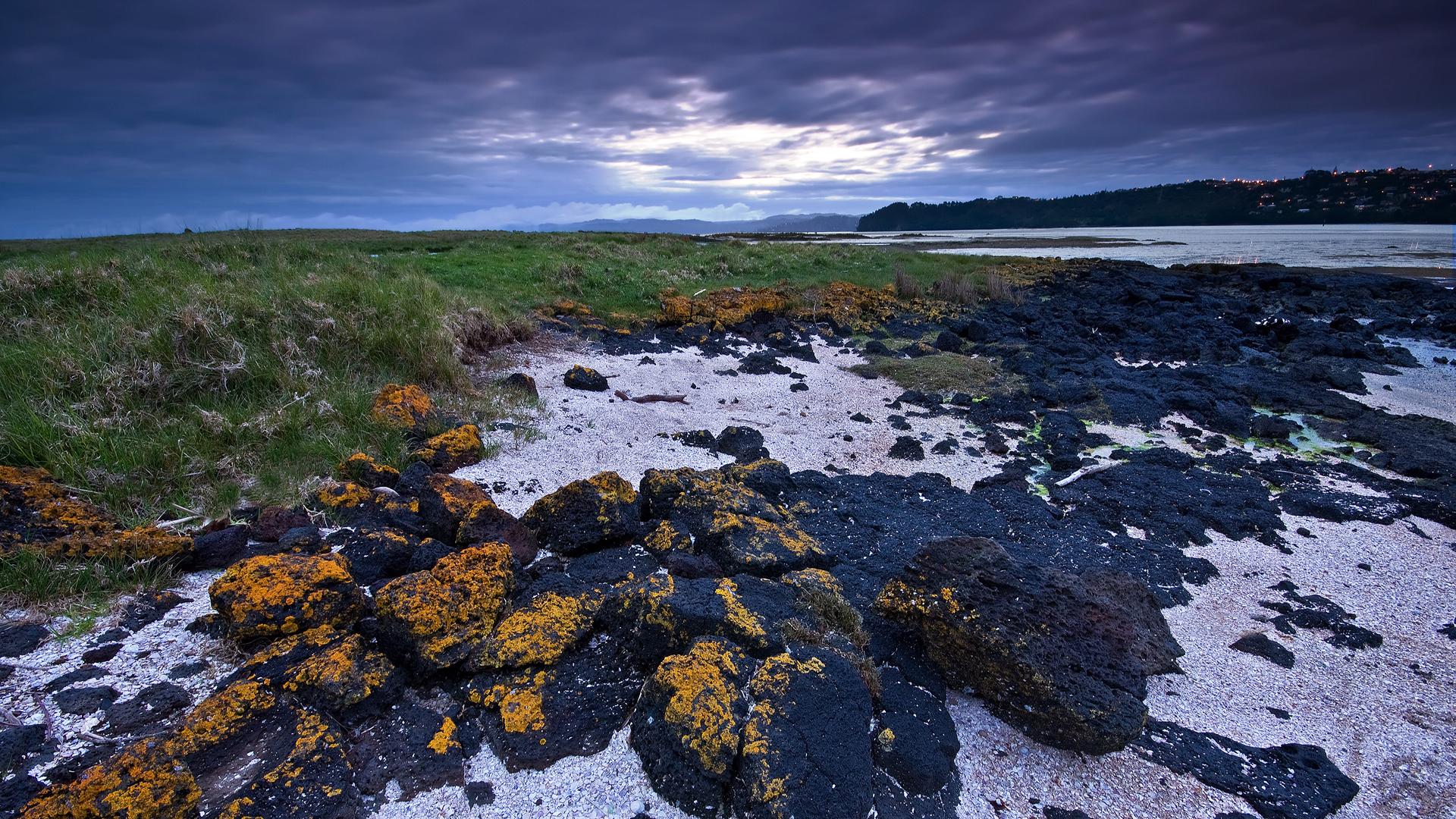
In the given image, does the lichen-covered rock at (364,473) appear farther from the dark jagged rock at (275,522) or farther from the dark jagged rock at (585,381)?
the dark jagged rock at (585,381)

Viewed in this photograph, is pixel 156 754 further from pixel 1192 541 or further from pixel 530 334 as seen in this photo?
pixel 530 334

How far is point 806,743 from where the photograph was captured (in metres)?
2.31

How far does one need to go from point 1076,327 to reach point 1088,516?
1010cm

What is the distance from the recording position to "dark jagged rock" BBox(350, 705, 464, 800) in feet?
7.38

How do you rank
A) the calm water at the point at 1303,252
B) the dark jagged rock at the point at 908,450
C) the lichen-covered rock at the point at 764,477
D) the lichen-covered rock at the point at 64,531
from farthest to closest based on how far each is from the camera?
1. the calm water at the point at 1303,252
2. the dark jagged rock at the point at 908,450
3. the lichen-covered rock at the point at 764,477
4. the lichen-covered rock at the point at 64,531

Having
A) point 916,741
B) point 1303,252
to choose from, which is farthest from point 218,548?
point 1303,252

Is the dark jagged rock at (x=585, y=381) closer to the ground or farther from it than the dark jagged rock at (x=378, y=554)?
farther from it

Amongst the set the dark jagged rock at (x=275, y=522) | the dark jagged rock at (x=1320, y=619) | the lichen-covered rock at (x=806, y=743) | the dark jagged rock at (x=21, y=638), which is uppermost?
the dark jagged rock at (x=275, y=522)

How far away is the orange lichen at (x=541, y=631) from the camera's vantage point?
8.79ft

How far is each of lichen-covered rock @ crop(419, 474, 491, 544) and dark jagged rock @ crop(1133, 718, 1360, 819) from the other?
360cm

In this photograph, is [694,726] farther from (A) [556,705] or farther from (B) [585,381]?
(B) [585,381]

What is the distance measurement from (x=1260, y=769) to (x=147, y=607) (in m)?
5.03

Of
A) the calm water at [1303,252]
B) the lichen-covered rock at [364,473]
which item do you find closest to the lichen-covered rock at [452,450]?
the lichen-covered rock at [364,473]

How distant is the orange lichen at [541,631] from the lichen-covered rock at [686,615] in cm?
12
